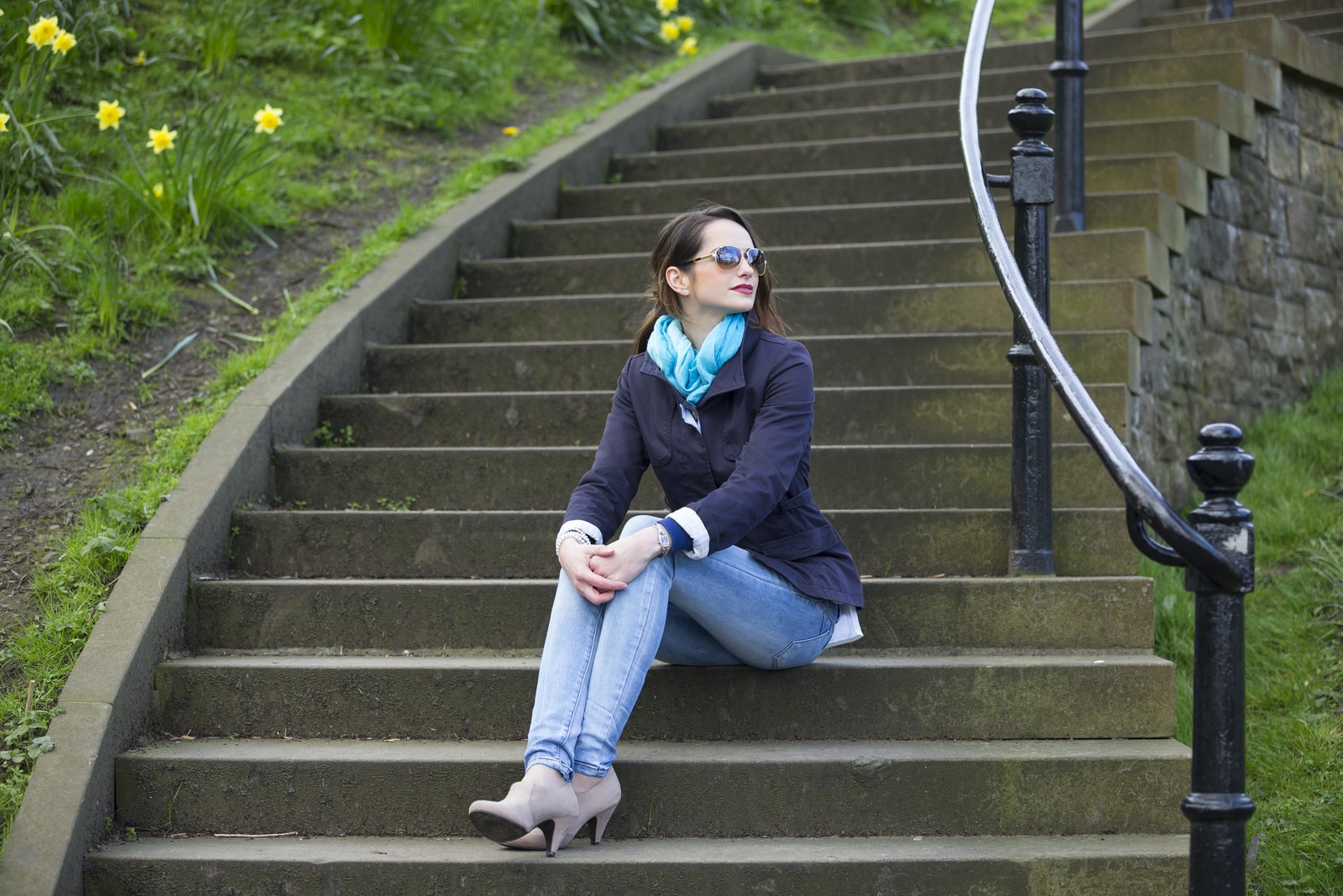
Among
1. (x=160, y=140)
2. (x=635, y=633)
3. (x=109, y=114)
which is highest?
(x=109, y=114)

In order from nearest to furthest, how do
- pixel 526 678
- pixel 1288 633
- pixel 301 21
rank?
1. pixel 526 678
2. pixel 1288 633
3. pixel 301 21

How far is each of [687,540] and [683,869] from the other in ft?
2.29

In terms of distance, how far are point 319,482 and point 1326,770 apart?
2944 millimetres

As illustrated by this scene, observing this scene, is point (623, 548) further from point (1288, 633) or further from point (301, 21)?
point (301, 21)

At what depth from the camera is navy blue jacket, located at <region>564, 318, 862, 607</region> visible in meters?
2.89

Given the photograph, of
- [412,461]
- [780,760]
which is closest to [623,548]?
[780,760]

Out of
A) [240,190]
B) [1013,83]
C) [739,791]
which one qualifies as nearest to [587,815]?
[739,791]

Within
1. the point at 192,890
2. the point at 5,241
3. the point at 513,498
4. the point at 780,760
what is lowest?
the point at 192,890

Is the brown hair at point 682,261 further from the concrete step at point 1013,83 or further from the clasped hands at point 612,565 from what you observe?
the concrete step at point 1013,83

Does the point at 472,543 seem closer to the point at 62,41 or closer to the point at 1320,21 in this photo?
the point at 62,41

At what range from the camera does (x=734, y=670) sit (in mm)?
3104

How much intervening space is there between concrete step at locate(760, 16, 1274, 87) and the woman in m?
2.89

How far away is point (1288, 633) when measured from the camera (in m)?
3.93

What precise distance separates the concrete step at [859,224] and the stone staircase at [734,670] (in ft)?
0.18
